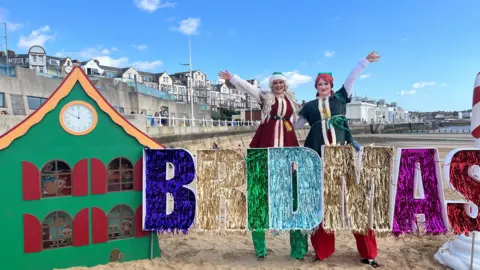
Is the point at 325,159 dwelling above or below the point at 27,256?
above

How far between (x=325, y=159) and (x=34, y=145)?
3936 millimetres

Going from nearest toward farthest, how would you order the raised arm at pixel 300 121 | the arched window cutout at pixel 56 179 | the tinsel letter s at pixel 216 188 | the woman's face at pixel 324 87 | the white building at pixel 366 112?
the arched window cutout at pixel 56 179 < the tinsel letter s at pixel 216 188 < the woman's face at pixel 324 87 < the raised arm at pixel 300 121 < the white building at pixel 366 112

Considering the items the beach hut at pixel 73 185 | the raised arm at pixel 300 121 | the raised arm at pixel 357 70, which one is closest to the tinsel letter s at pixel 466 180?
the raised arm at pixel 357 70

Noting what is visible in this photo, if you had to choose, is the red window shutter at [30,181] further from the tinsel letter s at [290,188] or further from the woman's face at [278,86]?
the woman's face at [278,86]

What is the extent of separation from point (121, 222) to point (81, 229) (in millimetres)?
518

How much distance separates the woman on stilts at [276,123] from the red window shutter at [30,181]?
301 cm

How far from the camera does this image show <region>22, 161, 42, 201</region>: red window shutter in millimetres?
4035

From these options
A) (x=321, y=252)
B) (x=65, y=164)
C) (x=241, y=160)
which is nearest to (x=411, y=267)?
(x=321, y=252)

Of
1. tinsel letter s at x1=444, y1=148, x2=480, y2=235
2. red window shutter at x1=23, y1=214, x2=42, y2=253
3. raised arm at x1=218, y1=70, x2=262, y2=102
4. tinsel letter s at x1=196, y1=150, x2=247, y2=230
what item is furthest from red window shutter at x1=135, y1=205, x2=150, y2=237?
tinsel letter s at x1=444, y1=148, x2=480, y2=235

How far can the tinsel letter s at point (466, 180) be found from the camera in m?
4.07

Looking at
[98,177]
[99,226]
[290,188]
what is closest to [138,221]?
[99,226]

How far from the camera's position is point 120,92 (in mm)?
23734

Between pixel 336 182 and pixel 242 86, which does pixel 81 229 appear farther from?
pixel 336 182

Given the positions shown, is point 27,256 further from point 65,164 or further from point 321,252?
point 321,252
